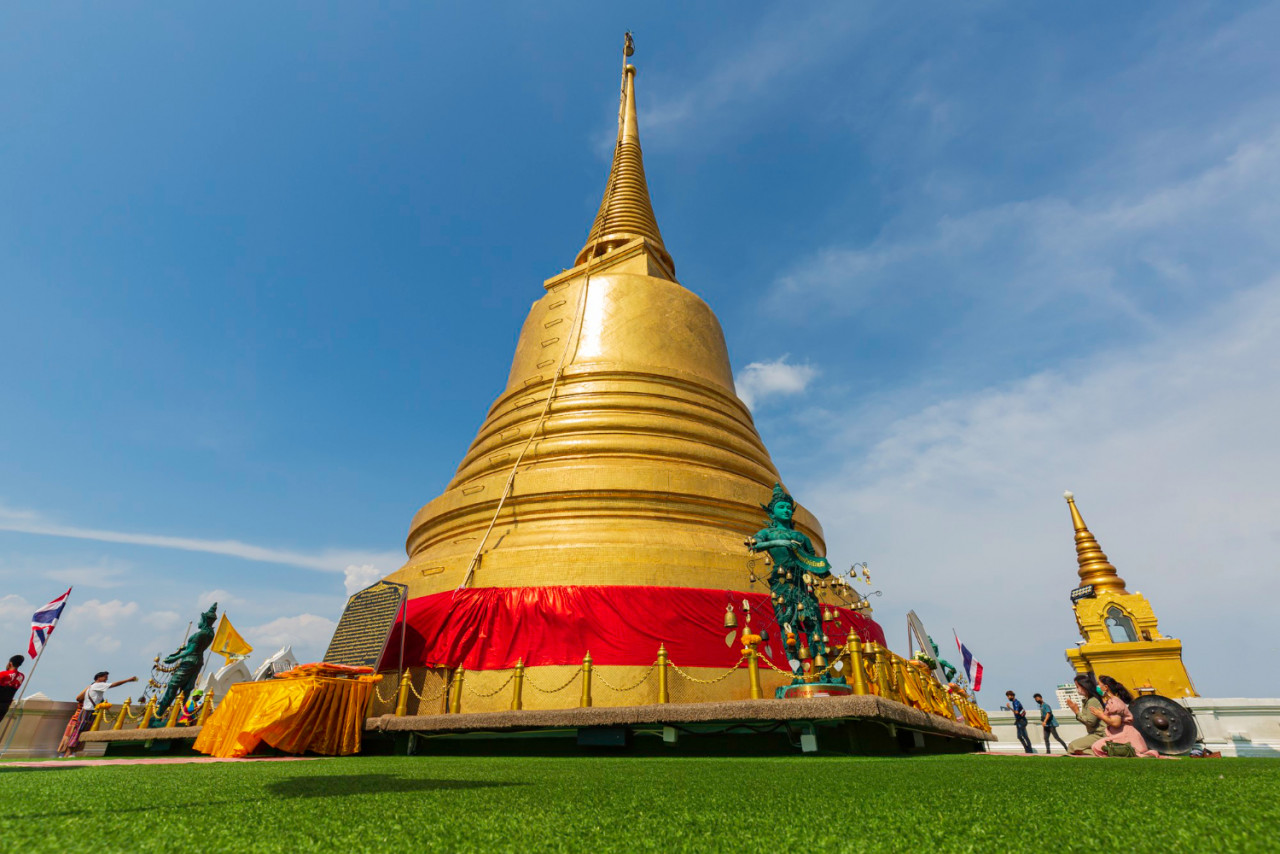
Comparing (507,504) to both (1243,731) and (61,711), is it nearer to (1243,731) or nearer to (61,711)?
(61,711)

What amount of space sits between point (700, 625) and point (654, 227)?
12.9 meters

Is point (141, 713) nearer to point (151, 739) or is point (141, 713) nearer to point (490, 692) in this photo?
point (151, 739)

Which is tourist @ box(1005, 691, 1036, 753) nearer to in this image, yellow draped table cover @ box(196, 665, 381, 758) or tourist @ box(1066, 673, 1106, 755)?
tourist @ box(1066, 673, 1106, 755)

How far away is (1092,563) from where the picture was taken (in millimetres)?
17188

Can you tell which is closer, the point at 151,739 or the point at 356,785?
the point at 356,785

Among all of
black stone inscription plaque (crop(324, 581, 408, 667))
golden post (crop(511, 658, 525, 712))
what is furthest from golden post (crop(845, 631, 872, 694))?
black stone inscription plaque (crop(324, 581, 408, 667))

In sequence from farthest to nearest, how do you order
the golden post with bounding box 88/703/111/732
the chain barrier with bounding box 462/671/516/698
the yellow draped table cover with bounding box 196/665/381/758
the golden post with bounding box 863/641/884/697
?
1. the golden post with bounding box 88/703/111/732
2. the chain barrier with bounding box 462/671/516/698
3. the yellow draped table cover with bounding box 196/665/381/758
4. the golden post with bounding box 863/641/884/697

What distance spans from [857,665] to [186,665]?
9.65 metres

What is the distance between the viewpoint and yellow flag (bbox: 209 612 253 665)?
11.4 meters

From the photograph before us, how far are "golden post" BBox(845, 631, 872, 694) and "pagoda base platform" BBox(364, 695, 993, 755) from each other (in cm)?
29

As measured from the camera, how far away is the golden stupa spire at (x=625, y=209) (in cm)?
1709

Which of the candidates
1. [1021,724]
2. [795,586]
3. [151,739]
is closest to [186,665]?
[151,739]

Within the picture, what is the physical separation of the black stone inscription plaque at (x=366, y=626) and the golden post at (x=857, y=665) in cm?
548

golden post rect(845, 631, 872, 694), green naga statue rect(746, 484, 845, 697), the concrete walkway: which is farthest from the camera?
green naga statue rect(746, 484, 845, 697)
